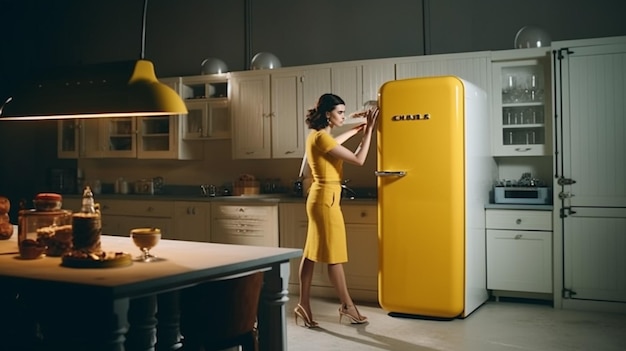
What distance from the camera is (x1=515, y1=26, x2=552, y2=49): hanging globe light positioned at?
523 cm

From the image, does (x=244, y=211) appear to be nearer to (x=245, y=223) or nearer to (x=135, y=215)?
(x=245, y=223)

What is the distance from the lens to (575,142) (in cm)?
498

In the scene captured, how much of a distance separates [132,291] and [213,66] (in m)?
4.54

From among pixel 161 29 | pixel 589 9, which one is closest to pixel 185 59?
pixel 161 29

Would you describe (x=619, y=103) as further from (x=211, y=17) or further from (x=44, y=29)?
(x=44, y=29)

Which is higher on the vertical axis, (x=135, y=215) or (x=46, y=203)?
(x=46, y=203)

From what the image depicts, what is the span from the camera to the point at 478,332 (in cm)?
433

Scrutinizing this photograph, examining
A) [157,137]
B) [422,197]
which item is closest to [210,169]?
[157,137]

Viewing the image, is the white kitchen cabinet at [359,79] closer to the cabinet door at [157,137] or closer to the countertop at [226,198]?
the countertop at [226,198]

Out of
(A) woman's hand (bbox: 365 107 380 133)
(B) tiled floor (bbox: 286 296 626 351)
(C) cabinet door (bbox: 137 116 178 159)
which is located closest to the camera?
(B) tiled floor (bbox: 286 296 626 351)

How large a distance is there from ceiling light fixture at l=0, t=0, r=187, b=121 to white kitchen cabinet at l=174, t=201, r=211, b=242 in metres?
2.95

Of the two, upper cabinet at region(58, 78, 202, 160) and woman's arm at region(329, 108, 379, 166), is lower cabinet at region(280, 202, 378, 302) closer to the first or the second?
woman's arm at region(329, 108, 379, 166)

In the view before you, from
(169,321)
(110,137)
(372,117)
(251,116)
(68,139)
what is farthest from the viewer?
(68,139)

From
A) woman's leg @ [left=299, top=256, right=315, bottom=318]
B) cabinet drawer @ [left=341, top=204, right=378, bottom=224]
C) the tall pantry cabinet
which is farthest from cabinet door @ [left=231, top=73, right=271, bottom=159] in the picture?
the tall pantry cabinet
